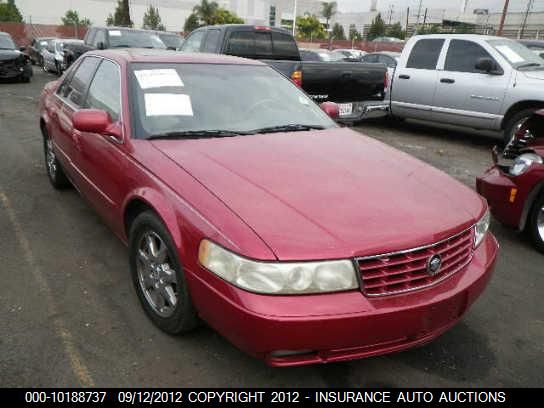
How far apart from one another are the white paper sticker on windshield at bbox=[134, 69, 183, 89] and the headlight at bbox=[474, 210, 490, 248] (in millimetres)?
2104

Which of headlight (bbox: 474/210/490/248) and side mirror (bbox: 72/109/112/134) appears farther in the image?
side mirror (bbox: 72/109/112/134)

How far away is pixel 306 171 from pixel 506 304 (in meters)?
1.71

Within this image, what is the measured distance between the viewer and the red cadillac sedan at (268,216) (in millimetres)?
2100

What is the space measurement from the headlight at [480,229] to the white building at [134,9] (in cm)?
6514

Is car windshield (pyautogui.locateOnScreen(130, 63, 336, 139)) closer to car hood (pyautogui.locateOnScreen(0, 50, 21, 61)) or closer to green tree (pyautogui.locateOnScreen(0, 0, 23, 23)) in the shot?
car hood (pyautogui.locateOnScreen(0, 50, 21, 61))

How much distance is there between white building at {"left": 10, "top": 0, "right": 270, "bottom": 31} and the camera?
2598 inches

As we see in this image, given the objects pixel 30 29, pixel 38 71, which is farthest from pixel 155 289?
pixel 30 29

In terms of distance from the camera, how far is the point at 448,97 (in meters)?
8.33

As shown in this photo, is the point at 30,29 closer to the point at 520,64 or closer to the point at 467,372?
the point at 520,64

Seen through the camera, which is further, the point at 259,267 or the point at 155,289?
the point at 155,289

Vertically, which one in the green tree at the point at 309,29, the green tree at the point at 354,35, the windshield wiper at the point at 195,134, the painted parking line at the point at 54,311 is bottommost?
the green tree at the point at 354,35

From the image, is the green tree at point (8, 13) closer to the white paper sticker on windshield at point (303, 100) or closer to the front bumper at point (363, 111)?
the front bumper at point (363, 111)

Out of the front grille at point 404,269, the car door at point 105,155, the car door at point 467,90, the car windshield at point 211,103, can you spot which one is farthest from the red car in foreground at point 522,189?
the car door at point 467,90

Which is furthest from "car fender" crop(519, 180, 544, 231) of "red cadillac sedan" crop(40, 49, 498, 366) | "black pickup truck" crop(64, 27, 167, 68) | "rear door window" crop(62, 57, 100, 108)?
"black pickup truck" crop(64, 27, 167, 68)
